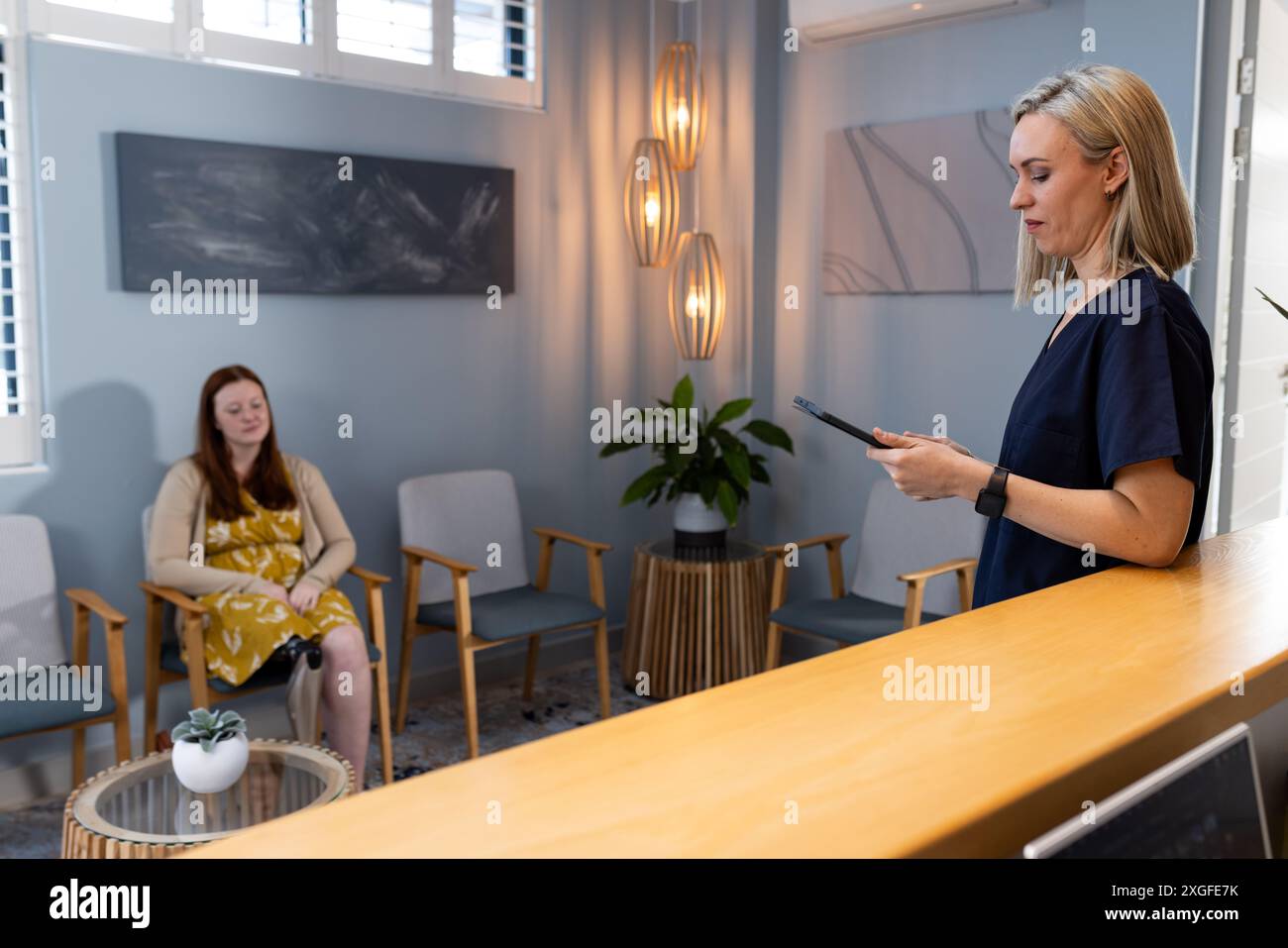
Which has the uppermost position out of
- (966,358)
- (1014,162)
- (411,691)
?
(1014,162)

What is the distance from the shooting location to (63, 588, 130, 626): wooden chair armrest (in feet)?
11.0

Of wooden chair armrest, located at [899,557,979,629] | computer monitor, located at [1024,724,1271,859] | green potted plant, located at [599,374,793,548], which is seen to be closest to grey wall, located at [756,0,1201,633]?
green potted plant, located at [599,374,793,548]

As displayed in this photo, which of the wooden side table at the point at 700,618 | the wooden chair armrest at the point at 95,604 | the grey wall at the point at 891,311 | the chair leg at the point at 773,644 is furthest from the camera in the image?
the wooden side table at the point at 700,618

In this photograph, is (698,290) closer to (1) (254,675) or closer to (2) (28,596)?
(1) (254,675)

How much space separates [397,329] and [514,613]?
1.20m

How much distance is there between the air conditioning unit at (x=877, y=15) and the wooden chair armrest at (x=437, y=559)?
2.51 meters

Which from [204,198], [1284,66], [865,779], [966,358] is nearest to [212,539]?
[204,198]

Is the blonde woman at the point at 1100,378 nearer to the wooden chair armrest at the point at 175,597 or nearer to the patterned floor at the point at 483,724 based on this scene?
the wooden chair armrest at the point at 175,597

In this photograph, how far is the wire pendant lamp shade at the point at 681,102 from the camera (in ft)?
15.8

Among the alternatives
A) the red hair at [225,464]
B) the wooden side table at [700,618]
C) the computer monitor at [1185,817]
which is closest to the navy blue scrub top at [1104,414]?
the computer monitor at [1185,817]

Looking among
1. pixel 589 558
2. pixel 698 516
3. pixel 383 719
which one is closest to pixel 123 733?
pixel 383 719

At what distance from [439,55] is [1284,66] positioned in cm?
301
